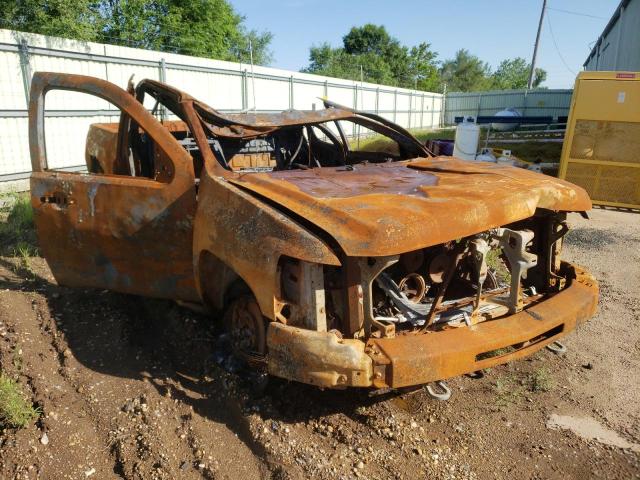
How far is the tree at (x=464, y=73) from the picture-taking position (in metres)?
71.2

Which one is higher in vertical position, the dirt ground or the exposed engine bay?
the exposed engine bay

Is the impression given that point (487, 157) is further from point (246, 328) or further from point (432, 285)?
point (246, 328)

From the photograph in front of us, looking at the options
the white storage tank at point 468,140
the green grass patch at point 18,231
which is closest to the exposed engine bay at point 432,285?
the green grass patch at point 18,231

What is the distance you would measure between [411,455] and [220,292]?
58.4 inches

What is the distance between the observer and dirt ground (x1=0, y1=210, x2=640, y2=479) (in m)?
2.37

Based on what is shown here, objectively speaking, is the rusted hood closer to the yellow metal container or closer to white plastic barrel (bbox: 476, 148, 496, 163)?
the yellow metal container

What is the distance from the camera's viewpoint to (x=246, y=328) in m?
2.90

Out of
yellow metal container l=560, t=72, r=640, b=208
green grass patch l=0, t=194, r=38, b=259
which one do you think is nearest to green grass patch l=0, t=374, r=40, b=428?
green grass patch l=0, t=194, r=38, b=259

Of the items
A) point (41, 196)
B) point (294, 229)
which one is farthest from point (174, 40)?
point (294, 229)

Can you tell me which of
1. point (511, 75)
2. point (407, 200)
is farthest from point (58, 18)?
point (511, 75)

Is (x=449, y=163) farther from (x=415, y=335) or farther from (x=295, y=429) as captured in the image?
(x=295, y=429)

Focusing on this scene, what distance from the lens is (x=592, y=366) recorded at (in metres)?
3.36

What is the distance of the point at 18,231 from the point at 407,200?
5.31 m

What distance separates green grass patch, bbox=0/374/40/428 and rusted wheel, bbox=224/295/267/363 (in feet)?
3.80
